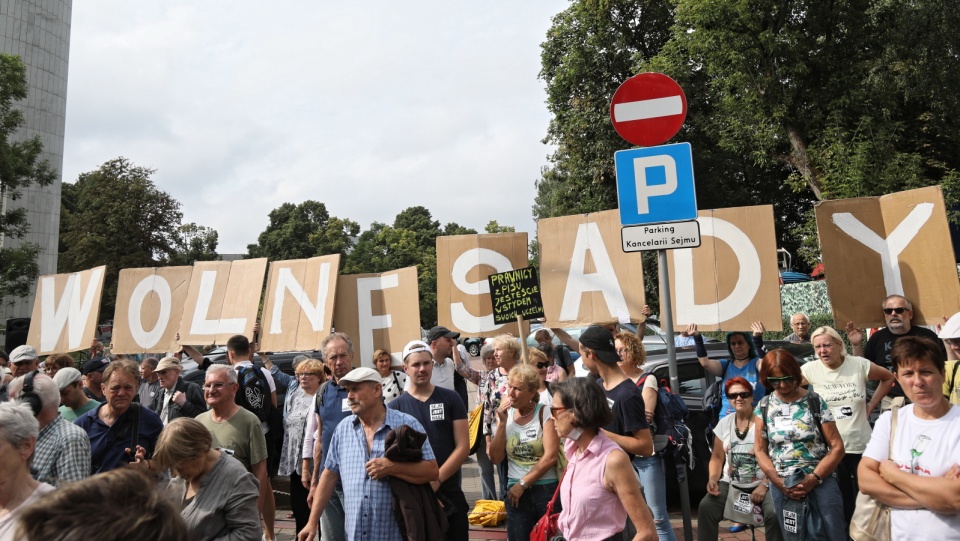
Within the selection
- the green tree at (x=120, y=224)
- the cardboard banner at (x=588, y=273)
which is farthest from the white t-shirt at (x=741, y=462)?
the green tree at (x=120, y=224)

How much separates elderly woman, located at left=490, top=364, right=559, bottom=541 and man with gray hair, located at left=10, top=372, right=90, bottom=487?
247 centimetres

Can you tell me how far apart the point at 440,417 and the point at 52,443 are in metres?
2.26

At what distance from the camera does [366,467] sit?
13.5 feet

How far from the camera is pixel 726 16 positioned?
1967cm

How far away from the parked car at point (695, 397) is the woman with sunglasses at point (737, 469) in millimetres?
1610

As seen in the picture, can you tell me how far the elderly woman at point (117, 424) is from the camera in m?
4.72

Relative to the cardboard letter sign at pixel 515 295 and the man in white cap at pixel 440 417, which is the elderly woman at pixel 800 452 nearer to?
the man in white cap at pixel 440 417

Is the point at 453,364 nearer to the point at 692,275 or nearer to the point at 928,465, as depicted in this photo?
the point at 692,275

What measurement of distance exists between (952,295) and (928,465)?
4.04 m

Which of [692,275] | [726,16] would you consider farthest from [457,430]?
[726,16]

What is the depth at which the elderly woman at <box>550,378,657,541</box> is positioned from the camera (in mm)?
3442

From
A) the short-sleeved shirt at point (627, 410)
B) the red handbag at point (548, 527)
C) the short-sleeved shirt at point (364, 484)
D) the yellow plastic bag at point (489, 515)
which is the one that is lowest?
the yellow plastic bag at point (489, 515)

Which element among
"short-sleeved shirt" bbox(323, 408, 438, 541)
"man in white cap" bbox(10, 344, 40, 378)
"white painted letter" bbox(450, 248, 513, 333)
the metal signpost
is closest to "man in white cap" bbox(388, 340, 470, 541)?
"short-sleeved shirt" bbox(323, 408, 438, 541)

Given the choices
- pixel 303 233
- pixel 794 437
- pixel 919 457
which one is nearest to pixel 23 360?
pixel 794 437
